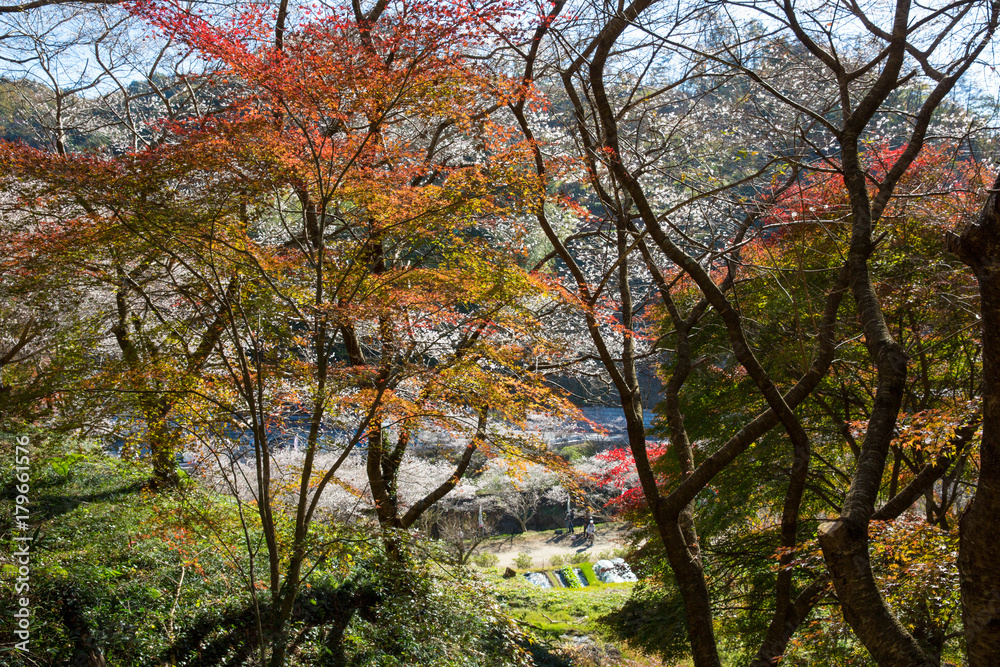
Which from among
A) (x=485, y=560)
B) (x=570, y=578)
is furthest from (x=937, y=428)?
(x=570, y=578)

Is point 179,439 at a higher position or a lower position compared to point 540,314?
lower

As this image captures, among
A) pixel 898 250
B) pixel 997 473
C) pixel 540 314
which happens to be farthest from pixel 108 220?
pixel 898 250

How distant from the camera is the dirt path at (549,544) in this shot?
16797mm

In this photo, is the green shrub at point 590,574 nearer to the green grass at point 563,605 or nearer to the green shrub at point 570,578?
the green shrub at point 570,578

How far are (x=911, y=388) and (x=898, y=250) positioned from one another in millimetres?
1296

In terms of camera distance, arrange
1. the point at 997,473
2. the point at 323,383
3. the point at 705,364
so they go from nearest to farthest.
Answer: the point at 997,473 → the point at 323,383 → the point at 705,364

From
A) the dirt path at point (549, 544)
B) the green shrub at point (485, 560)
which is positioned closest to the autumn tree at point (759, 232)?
the green shrub at point (485, 560)

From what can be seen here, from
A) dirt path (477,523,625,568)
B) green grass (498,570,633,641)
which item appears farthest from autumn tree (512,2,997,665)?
dirt path (477,523,625,568)

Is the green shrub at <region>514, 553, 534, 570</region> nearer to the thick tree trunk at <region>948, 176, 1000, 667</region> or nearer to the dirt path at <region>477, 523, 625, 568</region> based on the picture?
the dirt path at <region>477, 523, 625, 568</region>

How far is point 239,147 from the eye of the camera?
438 cm

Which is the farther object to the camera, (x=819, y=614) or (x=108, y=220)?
(x=819, y=614)

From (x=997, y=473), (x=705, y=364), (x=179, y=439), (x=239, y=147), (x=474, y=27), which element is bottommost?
(x=997, y=473)

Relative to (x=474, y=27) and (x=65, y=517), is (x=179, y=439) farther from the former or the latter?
(x=474, y=27)

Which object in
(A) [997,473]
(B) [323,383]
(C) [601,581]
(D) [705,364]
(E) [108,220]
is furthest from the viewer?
(C) [601,581]
